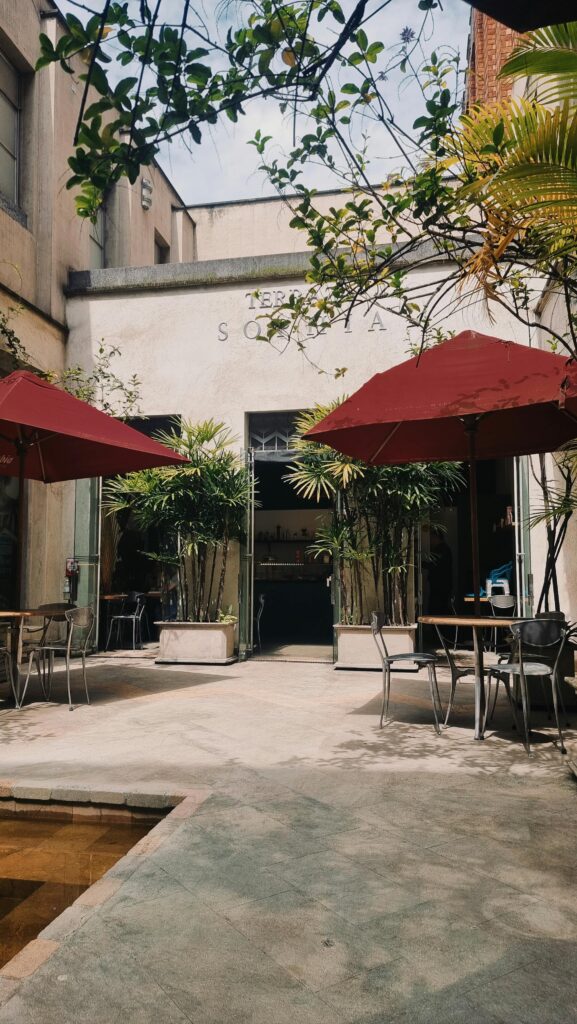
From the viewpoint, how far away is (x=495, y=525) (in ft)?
38.5

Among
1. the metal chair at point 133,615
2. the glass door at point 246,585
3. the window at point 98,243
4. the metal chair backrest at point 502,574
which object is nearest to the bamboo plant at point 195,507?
the glass door at point 246,585

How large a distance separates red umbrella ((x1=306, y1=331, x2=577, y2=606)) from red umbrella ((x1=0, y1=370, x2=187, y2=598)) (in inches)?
A: 64.5

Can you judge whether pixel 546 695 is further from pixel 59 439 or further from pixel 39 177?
pixel 39 177

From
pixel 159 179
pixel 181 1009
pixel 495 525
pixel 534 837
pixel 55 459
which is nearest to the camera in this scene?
pixel 181 1009

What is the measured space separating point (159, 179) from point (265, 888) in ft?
45.0

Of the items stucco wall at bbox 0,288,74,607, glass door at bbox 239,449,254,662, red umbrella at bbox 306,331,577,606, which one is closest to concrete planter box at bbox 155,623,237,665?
glass door at bbox 239,449,254,662

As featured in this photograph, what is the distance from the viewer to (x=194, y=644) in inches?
336

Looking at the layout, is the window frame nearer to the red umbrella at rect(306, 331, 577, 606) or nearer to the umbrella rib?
the umbrella rib

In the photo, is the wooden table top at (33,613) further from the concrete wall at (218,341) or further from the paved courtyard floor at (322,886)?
the concrete wall at (218,341)

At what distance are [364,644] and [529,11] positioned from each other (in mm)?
7143

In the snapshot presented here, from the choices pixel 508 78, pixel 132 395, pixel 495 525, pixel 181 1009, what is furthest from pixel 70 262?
pixel 181 1009

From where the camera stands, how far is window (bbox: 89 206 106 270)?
438 inches

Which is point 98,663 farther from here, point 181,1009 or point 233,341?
point 181,1009

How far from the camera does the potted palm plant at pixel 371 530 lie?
7.98 metres
